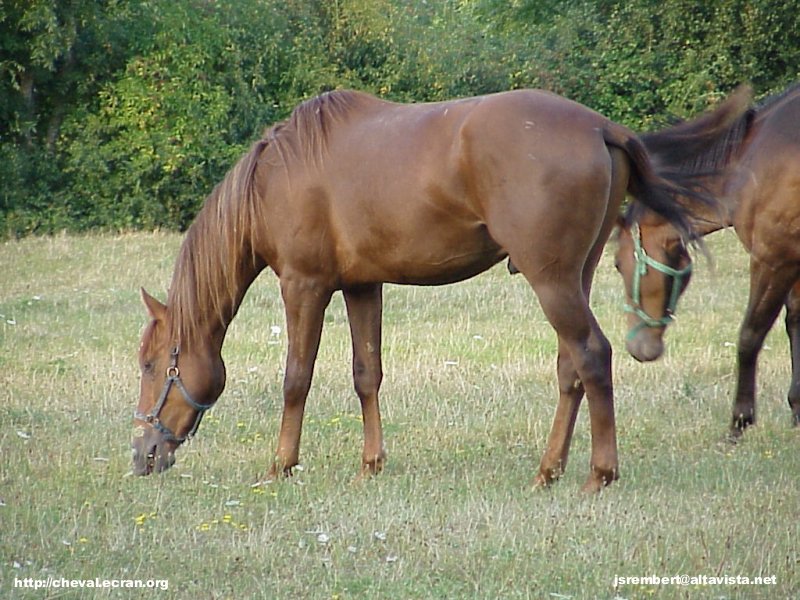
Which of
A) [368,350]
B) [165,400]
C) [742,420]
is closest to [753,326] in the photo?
[742,420]

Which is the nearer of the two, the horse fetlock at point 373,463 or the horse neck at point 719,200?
the horse fetlock at point 373,463

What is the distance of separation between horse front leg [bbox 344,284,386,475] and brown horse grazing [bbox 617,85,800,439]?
1.55 m

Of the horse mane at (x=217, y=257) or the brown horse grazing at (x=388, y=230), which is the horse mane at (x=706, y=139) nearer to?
the brown horse grazing at (x=388, y=230)

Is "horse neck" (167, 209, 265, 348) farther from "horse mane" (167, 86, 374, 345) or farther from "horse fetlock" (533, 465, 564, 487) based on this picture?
"horse fetlock" (533, 465, 564, 487)

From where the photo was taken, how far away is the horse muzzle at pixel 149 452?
238 inches

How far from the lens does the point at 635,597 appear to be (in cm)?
417

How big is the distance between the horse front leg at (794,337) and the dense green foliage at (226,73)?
12763 mm

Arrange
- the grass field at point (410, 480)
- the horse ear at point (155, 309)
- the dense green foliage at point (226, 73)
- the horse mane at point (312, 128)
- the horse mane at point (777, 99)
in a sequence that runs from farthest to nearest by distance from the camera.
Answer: the dense green foliage at point (226, 73) → the horse mane at point (777, 99) → the horse ear at point (155, 309) → the horse mane at point (312, 128) → the grass field at point (410, 480)

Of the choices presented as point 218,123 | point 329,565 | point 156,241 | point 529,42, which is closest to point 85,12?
point 218,123

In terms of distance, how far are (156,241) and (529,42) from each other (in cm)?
→ 910

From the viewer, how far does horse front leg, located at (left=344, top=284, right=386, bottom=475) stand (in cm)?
625

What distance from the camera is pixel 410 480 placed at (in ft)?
19.4

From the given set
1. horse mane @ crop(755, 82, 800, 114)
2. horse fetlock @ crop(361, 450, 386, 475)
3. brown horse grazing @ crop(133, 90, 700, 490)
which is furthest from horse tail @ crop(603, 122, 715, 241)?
horse fetlock @ crop(361, 450, 386, 475)

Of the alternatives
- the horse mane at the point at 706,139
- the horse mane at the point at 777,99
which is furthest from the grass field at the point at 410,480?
the horse mane at the point at 777,99
